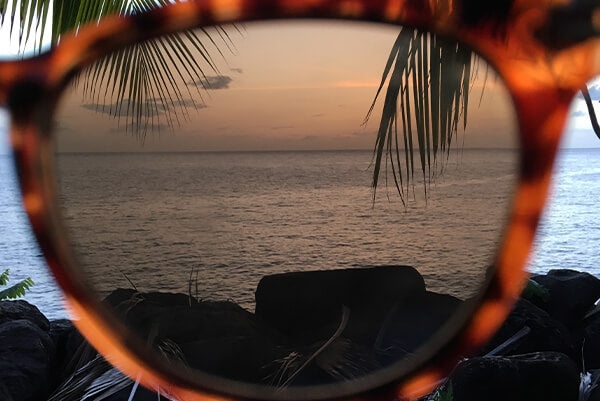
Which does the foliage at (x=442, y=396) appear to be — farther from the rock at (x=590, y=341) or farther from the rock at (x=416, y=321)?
the rock at (x=590, y=341)

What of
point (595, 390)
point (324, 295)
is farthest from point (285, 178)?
point (595, 390)

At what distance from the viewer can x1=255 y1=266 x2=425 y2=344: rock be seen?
35 cm

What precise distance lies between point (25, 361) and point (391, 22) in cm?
51

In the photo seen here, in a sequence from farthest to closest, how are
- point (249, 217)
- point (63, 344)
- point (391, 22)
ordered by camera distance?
point (63, 344) < point (249, 217) < point (391, 22)

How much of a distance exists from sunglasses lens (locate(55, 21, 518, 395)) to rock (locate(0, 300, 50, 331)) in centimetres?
45

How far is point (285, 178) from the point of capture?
1.07 ft

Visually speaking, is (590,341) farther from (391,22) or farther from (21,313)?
(21,313)

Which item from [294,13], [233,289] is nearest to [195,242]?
[233,289]

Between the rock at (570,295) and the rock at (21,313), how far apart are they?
69 cm

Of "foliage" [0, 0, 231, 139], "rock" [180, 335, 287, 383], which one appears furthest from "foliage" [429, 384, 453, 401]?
"foliage" [0, 0, 231, 139]

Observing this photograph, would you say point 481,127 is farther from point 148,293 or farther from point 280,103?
point 148,293

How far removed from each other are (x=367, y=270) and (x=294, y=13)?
18 cm

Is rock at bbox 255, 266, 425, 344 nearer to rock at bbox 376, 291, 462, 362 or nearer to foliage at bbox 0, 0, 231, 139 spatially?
rock at bbox 376, 291, 462, 362

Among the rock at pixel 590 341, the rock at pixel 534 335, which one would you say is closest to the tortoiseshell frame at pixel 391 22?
the rock at pixel 534 335
